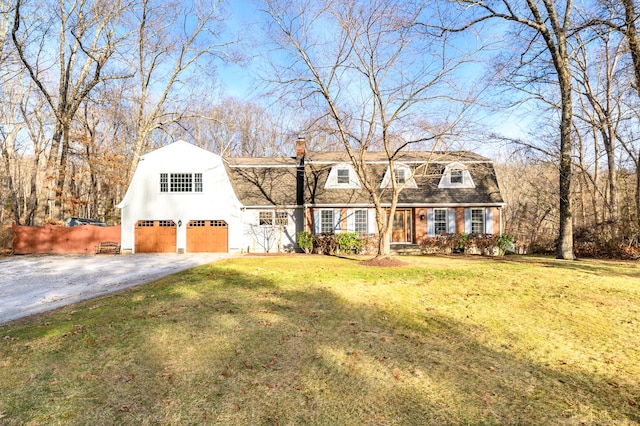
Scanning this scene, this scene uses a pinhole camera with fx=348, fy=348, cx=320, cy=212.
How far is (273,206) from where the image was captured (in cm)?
2112

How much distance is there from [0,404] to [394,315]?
18.8 ft

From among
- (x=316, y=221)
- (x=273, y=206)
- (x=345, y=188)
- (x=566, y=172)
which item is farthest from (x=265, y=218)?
(x=566, y=172)

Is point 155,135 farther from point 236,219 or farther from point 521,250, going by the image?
point 521,250

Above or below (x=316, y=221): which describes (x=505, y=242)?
below

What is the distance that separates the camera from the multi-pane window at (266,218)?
21438mm

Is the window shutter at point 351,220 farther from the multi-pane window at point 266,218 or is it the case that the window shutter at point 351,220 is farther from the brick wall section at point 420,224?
the multi-pane window at point 266,218

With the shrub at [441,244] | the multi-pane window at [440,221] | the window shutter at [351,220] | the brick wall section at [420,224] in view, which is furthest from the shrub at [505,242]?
the window shutter at [351,220]

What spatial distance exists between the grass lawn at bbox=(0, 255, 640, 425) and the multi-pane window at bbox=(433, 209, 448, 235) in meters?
11.6

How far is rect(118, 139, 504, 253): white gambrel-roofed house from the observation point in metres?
20.2

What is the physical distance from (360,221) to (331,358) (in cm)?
1577

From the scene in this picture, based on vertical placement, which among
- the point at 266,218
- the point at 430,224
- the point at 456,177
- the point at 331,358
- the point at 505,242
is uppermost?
the point at 456,177

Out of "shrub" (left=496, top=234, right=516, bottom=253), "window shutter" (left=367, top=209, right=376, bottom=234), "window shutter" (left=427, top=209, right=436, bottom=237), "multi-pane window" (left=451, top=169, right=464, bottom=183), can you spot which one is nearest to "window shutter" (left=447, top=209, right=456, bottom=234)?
"window shutter" (left=427, top=209, right=436, bottom=237)

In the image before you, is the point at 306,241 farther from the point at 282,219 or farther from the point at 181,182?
the point at 181,182

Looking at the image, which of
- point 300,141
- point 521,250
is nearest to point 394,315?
point 521,250
